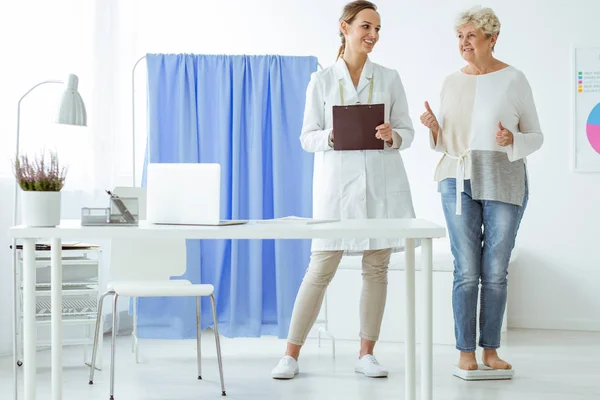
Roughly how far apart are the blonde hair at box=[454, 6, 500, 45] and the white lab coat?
36 cm

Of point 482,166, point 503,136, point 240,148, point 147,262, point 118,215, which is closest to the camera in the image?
Result: point 118,215

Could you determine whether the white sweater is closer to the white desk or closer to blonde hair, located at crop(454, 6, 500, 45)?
blonde hair, located at crop(454, 6, 500, 45)

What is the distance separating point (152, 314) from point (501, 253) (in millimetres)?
1775

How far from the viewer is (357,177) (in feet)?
10.1

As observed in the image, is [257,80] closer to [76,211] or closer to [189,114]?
[189,114]

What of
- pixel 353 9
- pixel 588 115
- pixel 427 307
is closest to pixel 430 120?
pixel 353 9

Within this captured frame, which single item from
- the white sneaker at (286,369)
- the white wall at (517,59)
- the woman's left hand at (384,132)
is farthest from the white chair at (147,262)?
the white wall at (517,59)

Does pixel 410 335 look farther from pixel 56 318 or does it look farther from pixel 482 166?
pixel 56 318

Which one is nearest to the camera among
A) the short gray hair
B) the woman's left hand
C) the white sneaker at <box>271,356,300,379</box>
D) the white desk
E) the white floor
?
the white desk

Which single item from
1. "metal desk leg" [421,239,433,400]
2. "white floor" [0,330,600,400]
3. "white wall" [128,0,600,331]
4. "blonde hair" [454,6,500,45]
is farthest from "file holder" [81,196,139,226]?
"white wall" [128,0,600,331]

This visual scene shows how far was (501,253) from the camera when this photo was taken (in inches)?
121

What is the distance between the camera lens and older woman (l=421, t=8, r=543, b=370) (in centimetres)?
306

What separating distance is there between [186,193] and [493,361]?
1624 mm

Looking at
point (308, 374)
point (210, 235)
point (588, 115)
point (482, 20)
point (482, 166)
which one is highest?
point (482, 20)
